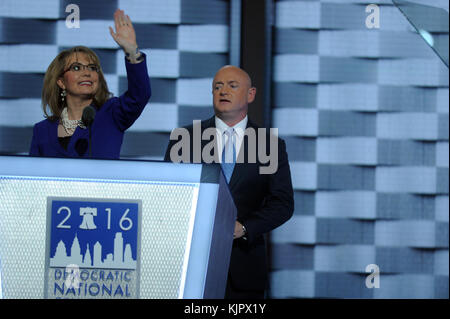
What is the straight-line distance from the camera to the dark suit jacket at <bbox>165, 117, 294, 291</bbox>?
180 centimetres

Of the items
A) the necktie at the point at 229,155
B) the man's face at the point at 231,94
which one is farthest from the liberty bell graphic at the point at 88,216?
the man's face at the point at 231,94

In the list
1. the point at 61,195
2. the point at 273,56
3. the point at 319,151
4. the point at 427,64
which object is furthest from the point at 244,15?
the point at 61,195

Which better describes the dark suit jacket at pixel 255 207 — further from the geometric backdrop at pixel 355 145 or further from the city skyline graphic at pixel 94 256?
the city skyline graphic at pixel 94 256

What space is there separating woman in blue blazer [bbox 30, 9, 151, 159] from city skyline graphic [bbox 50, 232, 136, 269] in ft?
3.23

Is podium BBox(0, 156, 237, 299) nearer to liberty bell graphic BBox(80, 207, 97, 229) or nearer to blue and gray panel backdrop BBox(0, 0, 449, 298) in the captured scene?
liberty bell graphic BBox(80, 207, 97, 229)

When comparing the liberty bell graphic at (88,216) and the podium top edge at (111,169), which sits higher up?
the podium top edge at (111,169)

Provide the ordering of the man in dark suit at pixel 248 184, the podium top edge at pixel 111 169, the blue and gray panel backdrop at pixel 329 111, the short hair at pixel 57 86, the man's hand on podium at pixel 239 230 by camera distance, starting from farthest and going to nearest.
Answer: the blue and gray panel backdrop at pixel 329 111 < the short hair at pixel 57 86 < the man in dark suit at pixel 248 184 < the man's hand on podium at pixel 239 230 < the podium top edge at pixel 111 169

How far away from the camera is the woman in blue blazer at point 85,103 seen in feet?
5.73

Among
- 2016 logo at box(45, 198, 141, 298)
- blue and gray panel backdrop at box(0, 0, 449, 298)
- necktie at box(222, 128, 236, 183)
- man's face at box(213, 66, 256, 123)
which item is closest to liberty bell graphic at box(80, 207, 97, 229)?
2016 logo at box(45, 198, 141, 298)

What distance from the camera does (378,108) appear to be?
271 cm

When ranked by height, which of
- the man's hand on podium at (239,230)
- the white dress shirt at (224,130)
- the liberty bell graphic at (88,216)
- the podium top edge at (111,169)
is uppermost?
the white dress shirt at (224,130)

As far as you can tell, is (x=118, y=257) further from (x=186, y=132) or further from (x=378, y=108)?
(x=378, y=108)

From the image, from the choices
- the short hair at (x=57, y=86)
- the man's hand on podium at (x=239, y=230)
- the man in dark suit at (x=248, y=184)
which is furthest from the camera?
the short hair at (x=57, y=86)

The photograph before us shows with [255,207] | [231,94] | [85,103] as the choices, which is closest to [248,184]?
[255,207]
